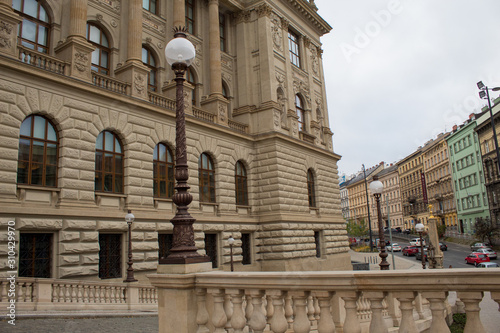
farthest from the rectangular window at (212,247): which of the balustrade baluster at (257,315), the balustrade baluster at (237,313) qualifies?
the balustrade baluster at (257,315)

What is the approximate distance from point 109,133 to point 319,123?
21.8m

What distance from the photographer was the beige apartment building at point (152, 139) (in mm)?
15961

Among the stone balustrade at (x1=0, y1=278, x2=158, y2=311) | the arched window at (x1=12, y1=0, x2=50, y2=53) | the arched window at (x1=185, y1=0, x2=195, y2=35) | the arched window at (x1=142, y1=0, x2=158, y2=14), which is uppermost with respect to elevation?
the arched window at (x1=185, y1=0, x2=195, y2=35)

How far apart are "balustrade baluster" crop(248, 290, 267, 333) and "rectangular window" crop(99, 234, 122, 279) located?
14.0 metres

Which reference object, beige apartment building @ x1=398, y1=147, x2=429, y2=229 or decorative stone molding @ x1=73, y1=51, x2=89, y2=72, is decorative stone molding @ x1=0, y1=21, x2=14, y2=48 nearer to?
decorative stone molding @ x1=73, y1=51, x2=89, y2=72

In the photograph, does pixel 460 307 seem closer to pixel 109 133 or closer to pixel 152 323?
pixel 152 323

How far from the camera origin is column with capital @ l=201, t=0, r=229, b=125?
26.0 meters

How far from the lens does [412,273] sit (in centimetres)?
433

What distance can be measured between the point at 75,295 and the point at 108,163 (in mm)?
7161

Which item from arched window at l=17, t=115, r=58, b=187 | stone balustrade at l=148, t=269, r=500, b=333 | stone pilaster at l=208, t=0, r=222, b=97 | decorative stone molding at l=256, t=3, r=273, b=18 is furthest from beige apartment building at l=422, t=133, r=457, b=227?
stone balustrade at l=148, t=269, r=500, b=333

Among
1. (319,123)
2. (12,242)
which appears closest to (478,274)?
(12,242)

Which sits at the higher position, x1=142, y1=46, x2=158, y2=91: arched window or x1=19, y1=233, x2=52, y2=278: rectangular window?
x1=142, y1=46, x2=158, y2=91: arched window

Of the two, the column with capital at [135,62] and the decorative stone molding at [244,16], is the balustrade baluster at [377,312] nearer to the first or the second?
the column with capital at [135,62]

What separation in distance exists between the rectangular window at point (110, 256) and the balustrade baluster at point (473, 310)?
16226 mm
